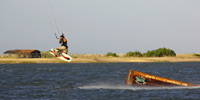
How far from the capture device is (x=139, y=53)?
126 m

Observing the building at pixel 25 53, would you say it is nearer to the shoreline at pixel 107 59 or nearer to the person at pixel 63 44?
the shoreline at pixel 107 59

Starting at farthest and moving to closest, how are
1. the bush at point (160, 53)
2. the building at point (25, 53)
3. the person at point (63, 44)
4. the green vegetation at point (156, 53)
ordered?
the bush at point (160, 53)
the green vegetation at point (156, 53)
the building at point (25, 53)
the person at point (63, 44)

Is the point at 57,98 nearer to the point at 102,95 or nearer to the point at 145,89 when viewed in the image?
the point at 102,95

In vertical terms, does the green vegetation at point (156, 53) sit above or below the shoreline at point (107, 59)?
above

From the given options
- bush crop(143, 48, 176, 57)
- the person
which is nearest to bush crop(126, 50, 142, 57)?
bush crop(143, 48, 176, 57)

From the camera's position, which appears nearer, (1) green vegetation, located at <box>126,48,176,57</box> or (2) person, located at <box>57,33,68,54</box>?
(2) person, located at <box>57,33,68,54</box>

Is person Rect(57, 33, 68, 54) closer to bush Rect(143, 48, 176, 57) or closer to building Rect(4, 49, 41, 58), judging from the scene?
building Rect(4, 49, 41, 58)

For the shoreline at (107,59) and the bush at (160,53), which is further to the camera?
the bush at (160,53)

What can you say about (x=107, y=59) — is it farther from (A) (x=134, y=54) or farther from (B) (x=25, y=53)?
(B) (x=25, y=53)

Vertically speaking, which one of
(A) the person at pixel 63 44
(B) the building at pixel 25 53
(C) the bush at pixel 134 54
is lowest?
(A) the person at pixel 63 44

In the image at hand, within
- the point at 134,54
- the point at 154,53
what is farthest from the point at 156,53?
the point at 134,54

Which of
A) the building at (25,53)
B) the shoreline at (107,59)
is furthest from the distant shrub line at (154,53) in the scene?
the building at (25,53)

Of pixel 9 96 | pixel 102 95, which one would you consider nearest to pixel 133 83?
pixel 102 95

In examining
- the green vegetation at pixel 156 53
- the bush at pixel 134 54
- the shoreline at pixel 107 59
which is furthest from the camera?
the green vegetation at pixel 156 53
